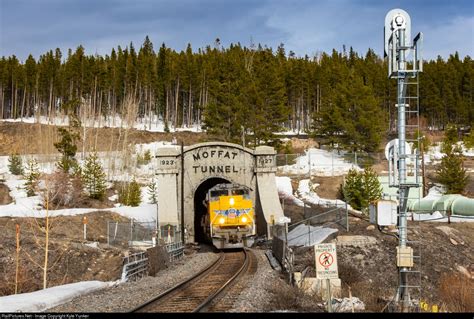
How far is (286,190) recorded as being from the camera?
54844 mm

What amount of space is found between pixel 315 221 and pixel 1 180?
4181 cm

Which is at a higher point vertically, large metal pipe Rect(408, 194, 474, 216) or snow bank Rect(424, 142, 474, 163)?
snow bank Rect(424, 142, 474, 163)

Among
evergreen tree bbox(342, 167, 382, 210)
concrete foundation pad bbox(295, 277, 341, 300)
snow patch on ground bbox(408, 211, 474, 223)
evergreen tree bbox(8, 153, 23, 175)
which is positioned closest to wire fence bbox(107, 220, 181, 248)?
concrete foundation pad bbox(295, 277, 341, 300)

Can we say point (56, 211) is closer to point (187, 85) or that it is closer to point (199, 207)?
point (199, 207)

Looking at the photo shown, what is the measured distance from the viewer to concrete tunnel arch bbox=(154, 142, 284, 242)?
3931 cm

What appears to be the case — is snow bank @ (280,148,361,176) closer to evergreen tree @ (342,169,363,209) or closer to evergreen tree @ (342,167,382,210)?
evergreen tree @ (342,169,363,209)

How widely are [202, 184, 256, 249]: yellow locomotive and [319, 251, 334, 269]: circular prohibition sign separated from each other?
62.4 ft

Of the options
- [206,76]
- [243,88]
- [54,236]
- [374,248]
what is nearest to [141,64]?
[206,76]

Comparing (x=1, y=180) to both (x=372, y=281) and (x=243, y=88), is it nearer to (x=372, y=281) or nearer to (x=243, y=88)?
(x=243, y=88)

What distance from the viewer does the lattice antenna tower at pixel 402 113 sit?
16.7 m

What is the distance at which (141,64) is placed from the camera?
379 ft

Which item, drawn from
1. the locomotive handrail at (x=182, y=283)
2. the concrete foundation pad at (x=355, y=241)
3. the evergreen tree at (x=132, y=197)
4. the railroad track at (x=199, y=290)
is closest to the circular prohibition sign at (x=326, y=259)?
the railroad track at (x=199, y=290)

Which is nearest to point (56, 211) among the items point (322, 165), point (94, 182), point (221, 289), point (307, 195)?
point (94, 182)

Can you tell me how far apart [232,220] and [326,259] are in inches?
755
